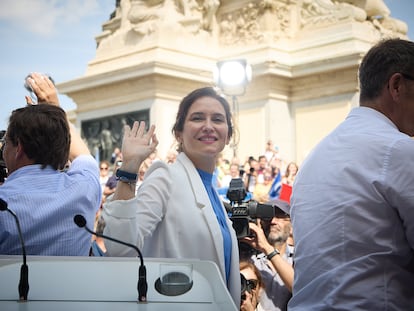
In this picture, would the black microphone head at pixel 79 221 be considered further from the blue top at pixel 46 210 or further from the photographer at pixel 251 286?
the photographer at pixel 251 286

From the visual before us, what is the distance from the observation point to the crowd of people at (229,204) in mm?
2791

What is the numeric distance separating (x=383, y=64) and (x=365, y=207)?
0.60 metres

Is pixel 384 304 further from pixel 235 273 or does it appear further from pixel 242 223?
pixel 242 223

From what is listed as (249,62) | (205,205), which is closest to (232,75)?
(249,62)

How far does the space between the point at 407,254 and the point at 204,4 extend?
60.3ft

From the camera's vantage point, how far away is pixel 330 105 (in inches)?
734

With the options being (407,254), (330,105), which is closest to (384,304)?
(407,254)

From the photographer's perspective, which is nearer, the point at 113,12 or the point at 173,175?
the point at 173,175

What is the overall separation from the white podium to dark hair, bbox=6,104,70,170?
992 mm

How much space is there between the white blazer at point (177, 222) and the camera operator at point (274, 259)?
0.51m

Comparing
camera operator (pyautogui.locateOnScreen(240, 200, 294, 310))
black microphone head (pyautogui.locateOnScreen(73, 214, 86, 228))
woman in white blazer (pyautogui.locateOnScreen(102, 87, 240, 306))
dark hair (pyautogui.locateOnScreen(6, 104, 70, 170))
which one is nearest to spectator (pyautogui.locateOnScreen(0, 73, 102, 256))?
dark hair (pyautogui.locateOnScreen(6, 104, 70, 170))

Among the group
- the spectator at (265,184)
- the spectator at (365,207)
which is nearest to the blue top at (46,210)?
the spectator at (365,207)

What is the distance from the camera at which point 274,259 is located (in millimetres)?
4262

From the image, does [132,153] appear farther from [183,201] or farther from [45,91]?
[45,91]
